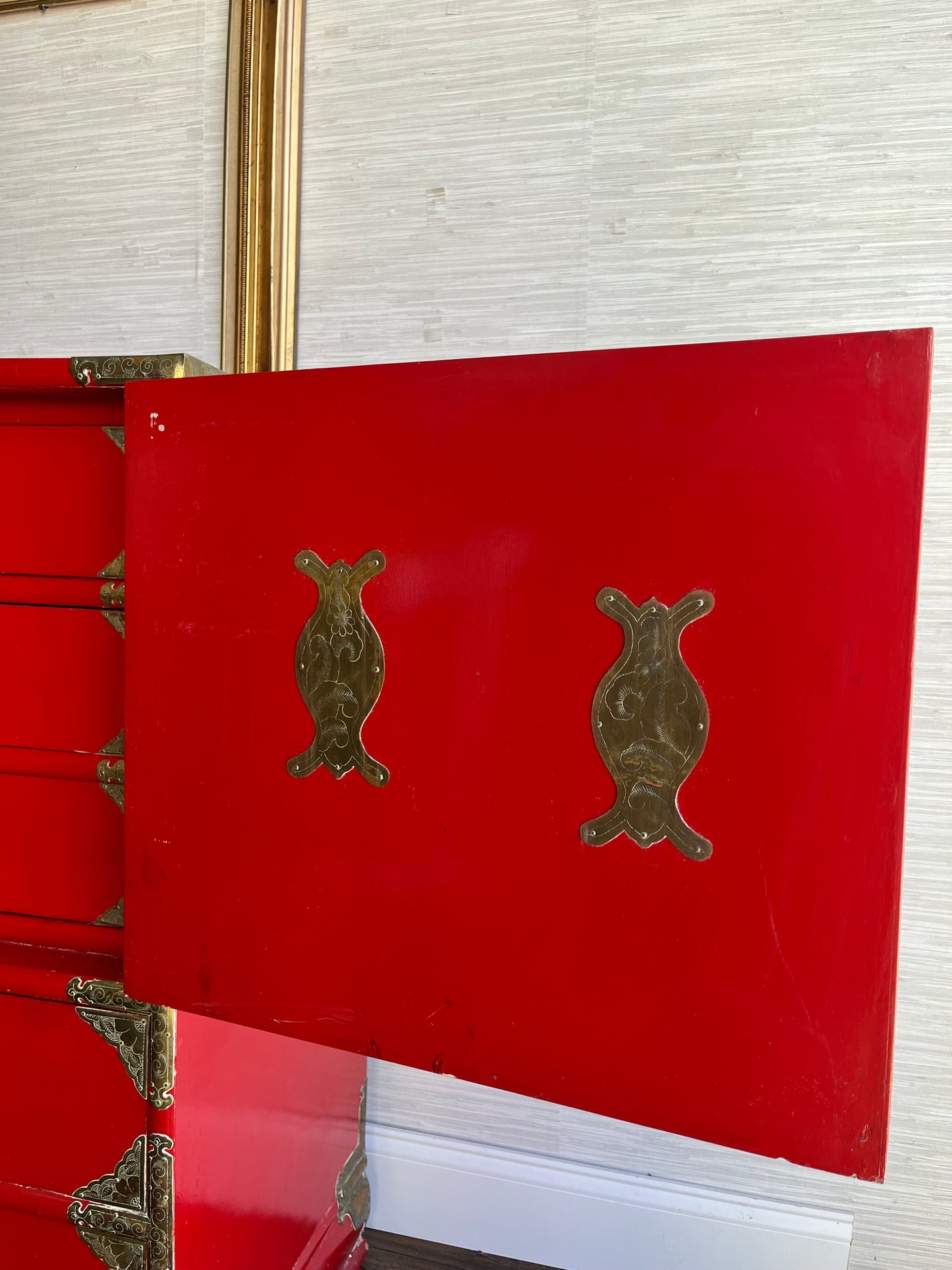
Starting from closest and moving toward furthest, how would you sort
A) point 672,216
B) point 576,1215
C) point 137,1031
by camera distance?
point 137,1031
point 672,216
point 576,1215

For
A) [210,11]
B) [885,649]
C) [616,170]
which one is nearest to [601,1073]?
[885,649]

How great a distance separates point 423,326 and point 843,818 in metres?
1.03

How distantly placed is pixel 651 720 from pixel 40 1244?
96cm

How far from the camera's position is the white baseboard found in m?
1.25

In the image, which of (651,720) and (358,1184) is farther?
(358,1184)

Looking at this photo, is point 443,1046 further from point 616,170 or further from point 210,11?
point 210,11

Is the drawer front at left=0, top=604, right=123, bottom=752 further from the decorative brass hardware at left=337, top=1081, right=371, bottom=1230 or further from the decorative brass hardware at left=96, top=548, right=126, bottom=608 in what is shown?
the decorative brass hardware at left=337, top=1081, right=371, bottom=1230

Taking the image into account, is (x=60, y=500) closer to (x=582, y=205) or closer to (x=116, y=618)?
(x=116, y=618)

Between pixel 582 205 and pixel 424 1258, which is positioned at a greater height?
pixel 582 205

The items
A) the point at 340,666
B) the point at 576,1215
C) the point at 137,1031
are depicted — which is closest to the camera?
the point at 340,666

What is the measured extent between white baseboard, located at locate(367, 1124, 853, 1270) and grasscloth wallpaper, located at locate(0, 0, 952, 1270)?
0.03 m

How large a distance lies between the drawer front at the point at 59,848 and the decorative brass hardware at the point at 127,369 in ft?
1.47

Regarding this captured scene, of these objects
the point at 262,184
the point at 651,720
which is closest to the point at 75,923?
the point at 651,720

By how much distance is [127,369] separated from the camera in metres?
0.80
